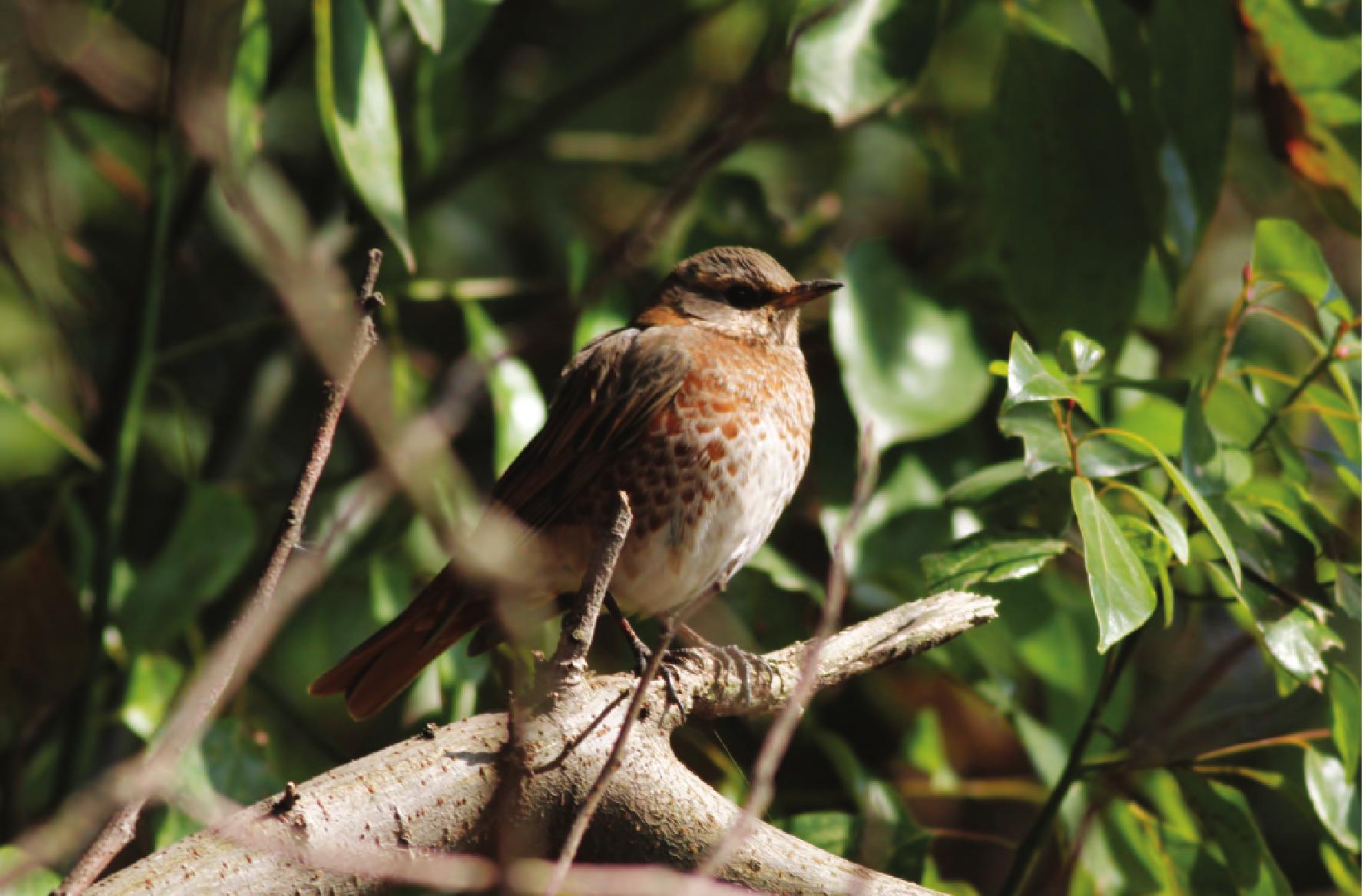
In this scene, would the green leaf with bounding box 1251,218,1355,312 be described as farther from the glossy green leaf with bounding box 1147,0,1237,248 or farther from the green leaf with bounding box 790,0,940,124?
the green leaf with bounding box 790,0,940,124

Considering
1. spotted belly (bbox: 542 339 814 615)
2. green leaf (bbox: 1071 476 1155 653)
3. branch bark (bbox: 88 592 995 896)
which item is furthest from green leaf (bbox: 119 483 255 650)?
green leaf (bbox: 1071 476 1155 653)

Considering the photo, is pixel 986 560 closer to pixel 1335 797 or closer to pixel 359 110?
pixel 1335 797

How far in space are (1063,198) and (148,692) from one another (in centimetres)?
225

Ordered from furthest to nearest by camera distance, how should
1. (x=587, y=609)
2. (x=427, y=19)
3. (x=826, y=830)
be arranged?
(x=826, y=830)
(x=427, y=19)
(x=587, y=609)

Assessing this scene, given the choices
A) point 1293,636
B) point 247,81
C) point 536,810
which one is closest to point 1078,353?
point 1293,636

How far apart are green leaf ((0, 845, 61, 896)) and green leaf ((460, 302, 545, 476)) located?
→ 118cm

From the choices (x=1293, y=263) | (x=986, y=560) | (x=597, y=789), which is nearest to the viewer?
(x=597, y=789)

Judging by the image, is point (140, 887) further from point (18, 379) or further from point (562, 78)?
point (562, 78)

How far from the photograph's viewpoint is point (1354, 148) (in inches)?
119

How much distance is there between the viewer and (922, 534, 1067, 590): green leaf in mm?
2385

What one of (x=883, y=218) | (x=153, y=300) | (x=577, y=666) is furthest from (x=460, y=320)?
(x=577, y=666)

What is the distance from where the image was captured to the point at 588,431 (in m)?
2.86

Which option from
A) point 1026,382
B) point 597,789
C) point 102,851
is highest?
point 102,851

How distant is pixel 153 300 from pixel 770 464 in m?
1.54
